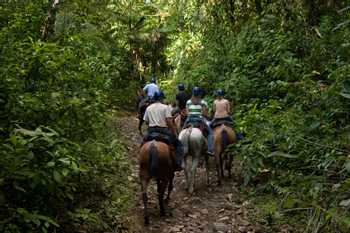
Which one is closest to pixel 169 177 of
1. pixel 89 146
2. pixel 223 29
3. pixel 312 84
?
pixel 89 146

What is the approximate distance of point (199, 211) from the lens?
8492 millimetres

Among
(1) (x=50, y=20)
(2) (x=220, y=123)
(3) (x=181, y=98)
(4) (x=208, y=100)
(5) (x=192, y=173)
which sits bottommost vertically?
(5) (x=192, y=173)

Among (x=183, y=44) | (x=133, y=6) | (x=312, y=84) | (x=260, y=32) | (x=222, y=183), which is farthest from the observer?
(x=133, y=6)

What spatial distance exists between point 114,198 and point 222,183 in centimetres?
352

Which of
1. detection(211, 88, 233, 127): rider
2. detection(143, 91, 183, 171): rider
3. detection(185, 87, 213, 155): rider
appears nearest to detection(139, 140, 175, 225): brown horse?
detection(143, 91, 183, 171): rider

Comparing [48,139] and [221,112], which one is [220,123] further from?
[48,139]

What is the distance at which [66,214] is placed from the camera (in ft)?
18.3

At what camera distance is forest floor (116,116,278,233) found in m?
7.41

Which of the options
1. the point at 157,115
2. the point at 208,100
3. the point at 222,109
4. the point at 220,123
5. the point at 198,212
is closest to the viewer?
the point at 157,115

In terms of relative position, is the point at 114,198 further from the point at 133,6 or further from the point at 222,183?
the point at 133,6

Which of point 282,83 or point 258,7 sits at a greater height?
point 258,7

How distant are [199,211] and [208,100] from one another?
8308 millimetres

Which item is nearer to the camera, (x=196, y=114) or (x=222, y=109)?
(x=196, y=114)

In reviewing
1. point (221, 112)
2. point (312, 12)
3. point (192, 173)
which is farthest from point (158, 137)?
point (312, 12)
